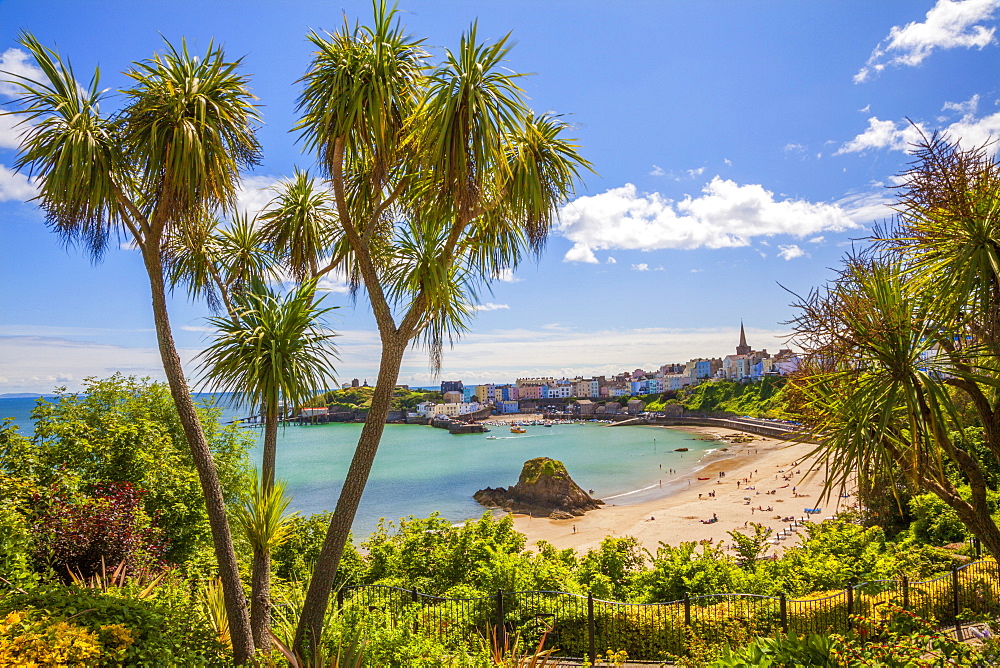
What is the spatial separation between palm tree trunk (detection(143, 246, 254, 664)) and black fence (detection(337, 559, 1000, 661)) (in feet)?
5.45

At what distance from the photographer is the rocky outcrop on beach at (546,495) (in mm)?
30219

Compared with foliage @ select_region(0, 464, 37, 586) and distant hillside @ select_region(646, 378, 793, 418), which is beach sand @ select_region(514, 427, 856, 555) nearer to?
foliage @ select_region(0, 464, 37, 586)

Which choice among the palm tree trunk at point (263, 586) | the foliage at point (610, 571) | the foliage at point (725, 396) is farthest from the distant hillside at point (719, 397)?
the palm tree trunk at point (263, 586)

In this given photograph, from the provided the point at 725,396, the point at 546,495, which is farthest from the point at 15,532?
the point at 725,396

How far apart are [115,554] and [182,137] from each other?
486 cm

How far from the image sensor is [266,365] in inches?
206

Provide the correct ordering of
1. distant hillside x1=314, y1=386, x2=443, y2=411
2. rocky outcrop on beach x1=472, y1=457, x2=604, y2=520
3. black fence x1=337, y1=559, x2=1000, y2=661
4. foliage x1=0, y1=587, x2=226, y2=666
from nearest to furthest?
foliage x1=0, y1=587, x2=226, y2=666 → black fence x1=337, y1=559, x2=1000, y2=661 → rocky outcrop on beach x1=472, y1=457, x2=604, y2=520 → distant hillside x1=314, y1=386, x2=443, y2=411

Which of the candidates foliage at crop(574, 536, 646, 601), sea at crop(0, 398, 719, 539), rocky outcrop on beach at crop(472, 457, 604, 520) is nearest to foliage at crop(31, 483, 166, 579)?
foliage at crop(574, 536, 646, 601)

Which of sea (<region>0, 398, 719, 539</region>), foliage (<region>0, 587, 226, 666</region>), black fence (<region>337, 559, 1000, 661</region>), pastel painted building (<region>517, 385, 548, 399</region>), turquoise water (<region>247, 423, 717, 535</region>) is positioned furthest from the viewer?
pastel painted building (<region>517, 385, 548, 399</region>)

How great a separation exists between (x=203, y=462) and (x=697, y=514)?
28275 millimetres

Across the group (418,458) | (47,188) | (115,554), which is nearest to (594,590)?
(115,554)

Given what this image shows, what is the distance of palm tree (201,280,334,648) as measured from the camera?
4.93 metres

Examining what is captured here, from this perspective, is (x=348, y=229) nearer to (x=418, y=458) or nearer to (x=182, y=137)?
(x=182, y=137)

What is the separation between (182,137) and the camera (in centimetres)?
417
